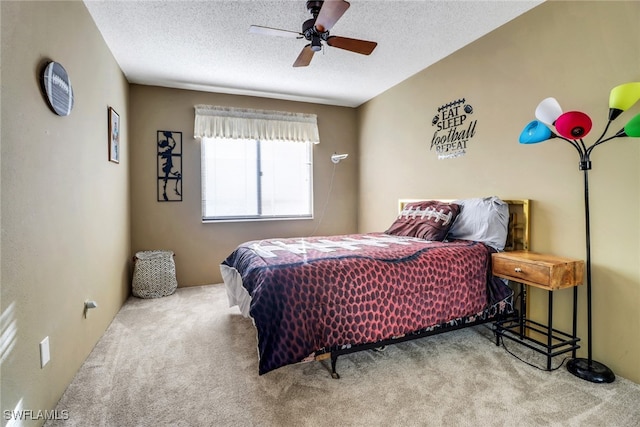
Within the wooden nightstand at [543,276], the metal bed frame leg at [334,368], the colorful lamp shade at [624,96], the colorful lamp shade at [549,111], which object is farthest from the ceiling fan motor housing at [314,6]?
the metal bed frame leg at [334,368]

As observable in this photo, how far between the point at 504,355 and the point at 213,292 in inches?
A: 121

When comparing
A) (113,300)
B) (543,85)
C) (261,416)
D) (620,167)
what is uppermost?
(543,85)

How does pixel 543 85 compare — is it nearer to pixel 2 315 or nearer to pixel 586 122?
pixel 586 122

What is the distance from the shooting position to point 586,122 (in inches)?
75.0

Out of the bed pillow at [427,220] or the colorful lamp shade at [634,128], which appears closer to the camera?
the colorful lamp shade at [634,128]

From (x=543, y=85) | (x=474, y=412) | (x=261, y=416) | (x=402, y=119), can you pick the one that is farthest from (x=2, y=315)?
(x=402, y=119)

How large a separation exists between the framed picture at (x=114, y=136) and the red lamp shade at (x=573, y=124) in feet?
11.5

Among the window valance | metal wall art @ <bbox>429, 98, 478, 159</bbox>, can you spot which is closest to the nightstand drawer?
metal wall art @ <bbox>429, 98, 478, 159</bbox>

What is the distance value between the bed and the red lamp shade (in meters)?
0.73

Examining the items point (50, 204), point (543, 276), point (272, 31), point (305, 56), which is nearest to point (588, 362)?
point (543, 276)

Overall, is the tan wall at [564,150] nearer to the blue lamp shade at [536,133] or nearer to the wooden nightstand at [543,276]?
the wooden nightstand at [543,276]

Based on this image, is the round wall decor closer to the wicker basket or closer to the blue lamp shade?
the wicker basket

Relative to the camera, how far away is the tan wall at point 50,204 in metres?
1.33

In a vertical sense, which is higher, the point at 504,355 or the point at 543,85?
the point at 543,85
